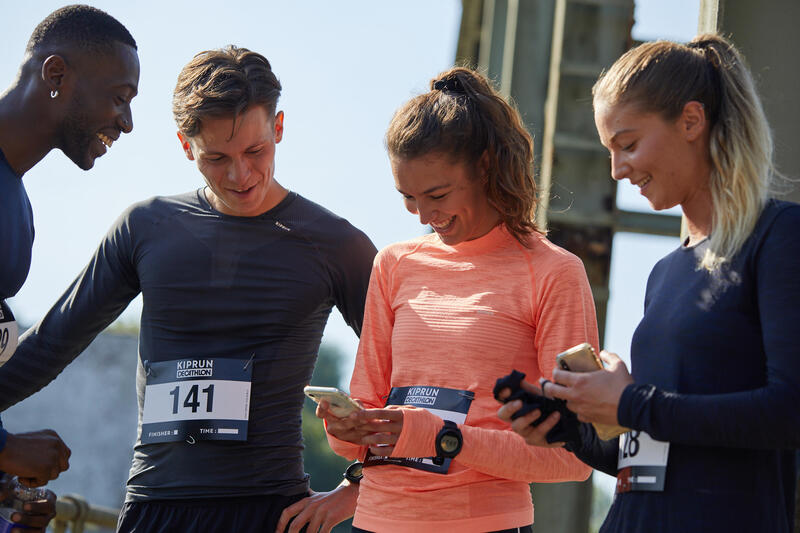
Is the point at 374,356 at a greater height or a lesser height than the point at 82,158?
lesser

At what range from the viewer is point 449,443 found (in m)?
2.41

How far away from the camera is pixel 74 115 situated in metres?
3.43

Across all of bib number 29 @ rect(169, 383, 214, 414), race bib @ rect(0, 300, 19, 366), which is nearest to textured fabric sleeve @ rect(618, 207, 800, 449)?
bib number 29 @ rect(169, 383, 214, 414)

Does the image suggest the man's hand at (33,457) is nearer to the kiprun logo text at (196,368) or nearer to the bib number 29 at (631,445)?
the kiprun logo text at (196,368)

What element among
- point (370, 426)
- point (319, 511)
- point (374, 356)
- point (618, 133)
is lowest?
point (319, 511)

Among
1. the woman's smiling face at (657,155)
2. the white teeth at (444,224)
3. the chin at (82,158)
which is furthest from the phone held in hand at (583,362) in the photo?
the chin at (82,158)

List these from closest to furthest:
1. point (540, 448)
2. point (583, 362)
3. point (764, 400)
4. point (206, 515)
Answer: point (764, 400) → point (583, 362) → point (540, 448) → point (206, 515)

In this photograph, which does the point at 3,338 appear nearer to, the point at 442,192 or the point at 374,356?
the point at 374,356

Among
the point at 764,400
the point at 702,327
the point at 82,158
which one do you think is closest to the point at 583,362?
the point at 702,327

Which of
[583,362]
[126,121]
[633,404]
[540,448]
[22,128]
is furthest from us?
[126,121]

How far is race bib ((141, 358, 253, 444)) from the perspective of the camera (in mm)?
3059

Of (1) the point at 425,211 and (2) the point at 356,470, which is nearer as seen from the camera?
(1) the point at 425,211

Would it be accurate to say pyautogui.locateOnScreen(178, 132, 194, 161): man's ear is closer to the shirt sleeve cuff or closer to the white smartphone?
the white smartphone

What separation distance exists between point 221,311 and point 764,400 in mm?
1798
